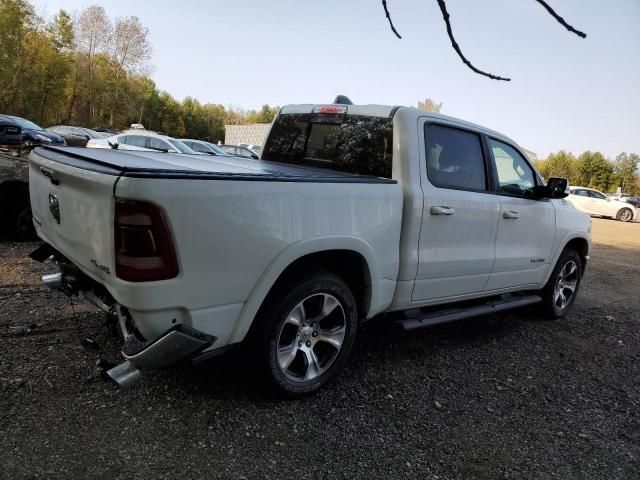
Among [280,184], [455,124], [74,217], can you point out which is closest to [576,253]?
[455,124]

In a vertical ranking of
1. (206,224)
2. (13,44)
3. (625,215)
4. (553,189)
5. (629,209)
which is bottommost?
(625,215)

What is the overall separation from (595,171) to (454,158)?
71307mm

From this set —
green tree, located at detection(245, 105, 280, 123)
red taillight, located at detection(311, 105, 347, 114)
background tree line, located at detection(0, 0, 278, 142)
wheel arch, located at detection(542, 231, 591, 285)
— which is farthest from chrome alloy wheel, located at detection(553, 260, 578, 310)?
green tree, located at detection(245, 105, 280, 123)

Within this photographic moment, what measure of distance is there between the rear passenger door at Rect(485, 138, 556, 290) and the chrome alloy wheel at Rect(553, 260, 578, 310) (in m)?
0.52

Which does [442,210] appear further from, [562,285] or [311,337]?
[562,285]

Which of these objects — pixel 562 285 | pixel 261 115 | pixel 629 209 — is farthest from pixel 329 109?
pixel 261 115

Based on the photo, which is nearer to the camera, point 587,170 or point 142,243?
point 142,243

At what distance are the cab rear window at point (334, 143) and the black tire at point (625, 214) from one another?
2666cm

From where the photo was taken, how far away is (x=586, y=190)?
26688 millimetres

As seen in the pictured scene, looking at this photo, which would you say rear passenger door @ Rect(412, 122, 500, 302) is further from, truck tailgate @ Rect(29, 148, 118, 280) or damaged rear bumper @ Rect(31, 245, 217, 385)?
truck tailgate @ Rect(29, 148, 118, 280)

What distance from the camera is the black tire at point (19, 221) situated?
21.2ft

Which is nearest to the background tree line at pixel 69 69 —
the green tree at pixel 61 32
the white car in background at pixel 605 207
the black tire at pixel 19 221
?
the green tree at pixel 61 32

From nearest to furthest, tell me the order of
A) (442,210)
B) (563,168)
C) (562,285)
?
(442,210) → (562,285) → (563,168)

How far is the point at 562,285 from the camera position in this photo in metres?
5.55
